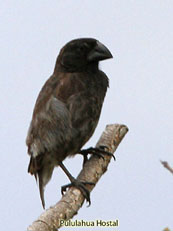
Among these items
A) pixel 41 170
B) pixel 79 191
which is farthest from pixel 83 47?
pixel 79 191

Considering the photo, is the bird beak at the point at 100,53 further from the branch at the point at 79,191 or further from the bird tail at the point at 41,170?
the bird tail at the point at 41,170

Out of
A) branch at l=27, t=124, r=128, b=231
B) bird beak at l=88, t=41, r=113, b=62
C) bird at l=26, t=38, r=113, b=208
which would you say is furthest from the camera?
bird beak at l=88, t=41, r=113, b=62

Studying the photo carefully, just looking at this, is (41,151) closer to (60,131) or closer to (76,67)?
(60,131)

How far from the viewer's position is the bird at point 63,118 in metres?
5.95

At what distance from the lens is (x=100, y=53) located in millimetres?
6406

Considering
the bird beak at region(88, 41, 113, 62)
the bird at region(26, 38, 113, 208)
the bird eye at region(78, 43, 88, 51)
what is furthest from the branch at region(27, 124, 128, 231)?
the bird eye at region(78, 43, 88, 51)

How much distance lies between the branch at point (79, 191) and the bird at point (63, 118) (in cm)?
21

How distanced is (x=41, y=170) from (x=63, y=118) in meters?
0.66

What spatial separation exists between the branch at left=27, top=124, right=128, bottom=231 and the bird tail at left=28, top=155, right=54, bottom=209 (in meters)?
0.67

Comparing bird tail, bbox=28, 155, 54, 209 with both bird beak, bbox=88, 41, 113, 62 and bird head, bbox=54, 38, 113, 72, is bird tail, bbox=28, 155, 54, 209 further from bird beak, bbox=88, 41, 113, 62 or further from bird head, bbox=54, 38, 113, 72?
bird beak, bbox=88, 41, 113, 62

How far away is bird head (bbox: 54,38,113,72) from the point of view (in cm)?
642

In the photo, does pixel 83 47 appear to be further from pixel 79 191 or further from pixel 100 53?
pixel 79 191

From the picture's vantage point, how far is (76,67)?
6457 millimetres

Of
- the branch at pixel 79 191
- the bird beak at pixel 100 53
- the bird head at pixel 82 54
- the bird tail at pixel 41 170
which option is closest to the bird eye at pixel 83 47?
the bird head at pixel 82 54
